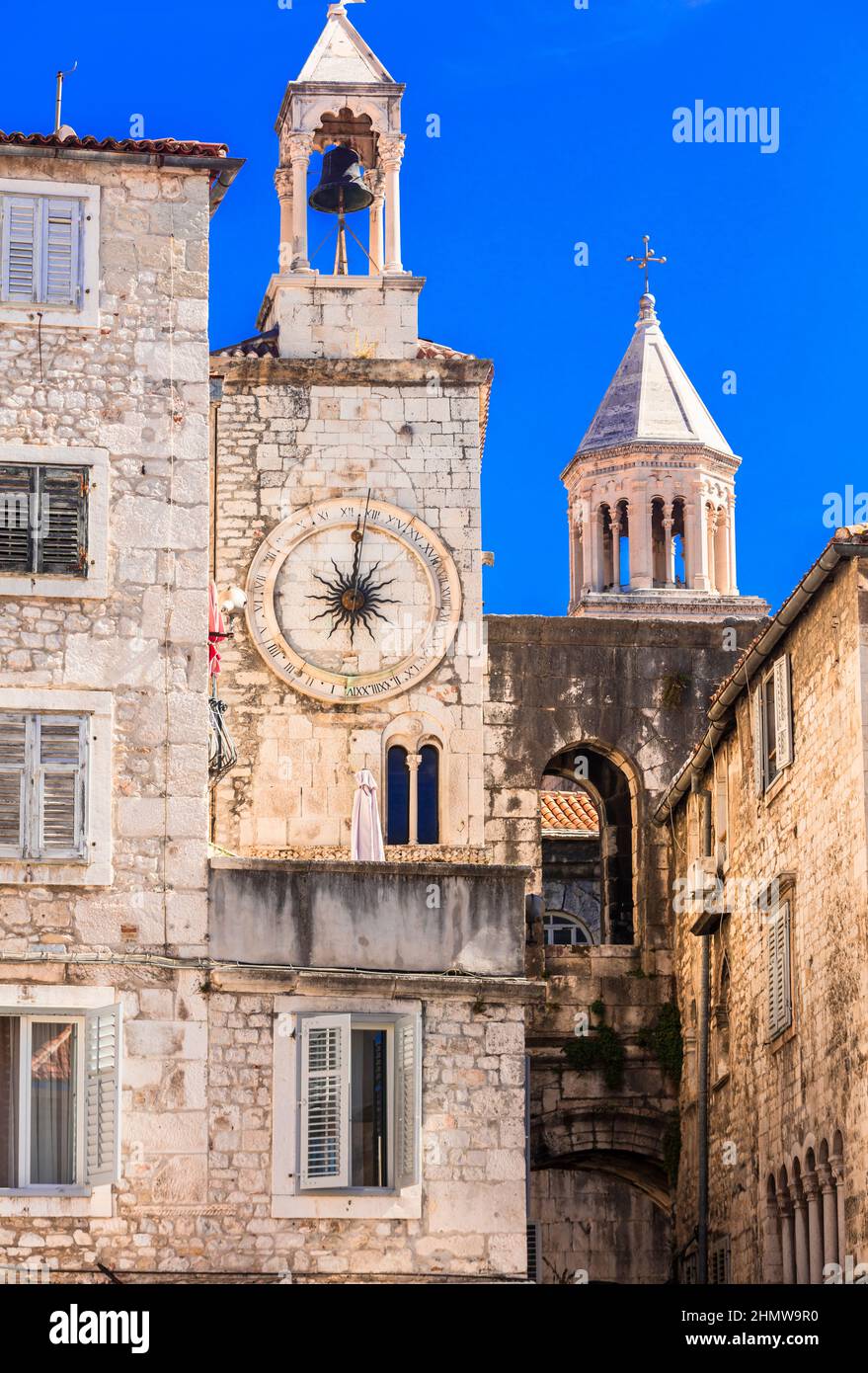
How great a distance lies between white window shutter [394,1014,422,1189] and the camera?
95.1 ft

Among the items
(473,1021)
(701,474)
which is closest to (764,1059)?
(473,1021)

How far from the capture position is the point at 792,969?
113 feet

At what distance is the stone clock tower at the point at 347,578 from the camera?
4075cm

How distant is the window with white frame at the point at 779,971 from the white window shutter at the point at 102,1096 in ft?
29.6

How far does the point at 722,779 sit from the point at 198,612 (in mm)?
10553

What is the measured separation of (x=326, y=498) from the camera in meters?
41.8

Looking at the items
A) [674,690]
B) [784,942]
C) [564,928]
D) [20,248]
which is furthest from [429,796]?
[564,928]

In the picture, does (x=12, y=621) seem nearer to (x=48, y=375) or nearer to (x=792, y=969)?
(x=48, y=375)

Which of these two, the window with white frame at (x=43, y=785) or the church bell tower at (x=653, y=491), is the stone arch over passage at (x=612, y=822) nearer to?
the window with white frame at (x=43, y=785)

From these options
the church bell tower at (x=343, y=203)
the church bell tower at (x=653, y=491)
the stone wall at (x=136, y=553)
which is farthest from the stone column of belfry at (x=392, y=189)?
the church bell tower at (x=653, y=491)

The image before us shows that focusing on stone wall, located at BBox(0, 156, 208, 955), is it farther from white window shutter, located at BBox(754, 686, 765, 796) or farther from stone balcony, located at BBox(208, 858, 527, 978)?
white window shutter, located at BBox(754, 686, 765, 796)

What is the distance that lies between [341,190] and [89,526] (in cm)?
1527

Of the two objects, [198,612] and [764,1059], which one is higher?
[198,612]

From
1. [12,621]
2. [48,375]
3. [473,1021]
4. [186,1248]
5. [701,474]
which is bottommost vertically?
[186,1248]
